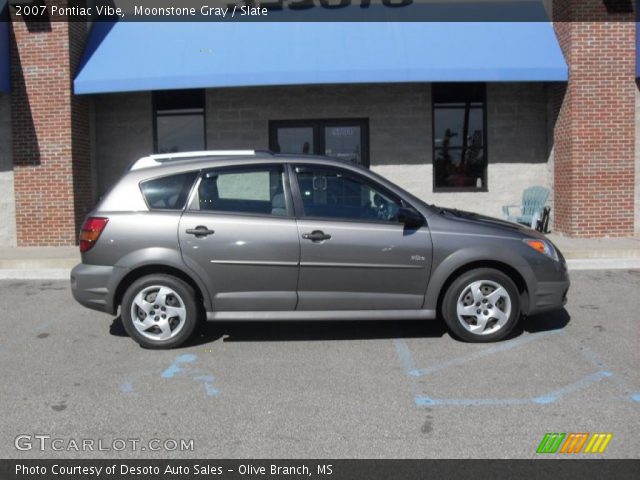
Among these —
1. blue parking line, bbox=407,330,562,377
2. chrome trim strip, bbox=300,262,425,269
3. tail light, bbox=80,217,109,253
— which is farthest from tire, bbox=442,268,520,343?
tail light, bbox=80,217,109,253

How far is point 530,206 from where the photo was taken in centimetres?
1268

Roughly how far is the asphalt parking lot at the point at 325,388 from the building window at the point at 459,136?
250 inches

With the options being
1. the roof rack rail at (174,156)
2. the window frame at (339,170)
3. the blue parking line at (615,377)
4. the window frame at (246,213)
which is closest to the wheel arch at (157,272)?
the window frame at (246,213)

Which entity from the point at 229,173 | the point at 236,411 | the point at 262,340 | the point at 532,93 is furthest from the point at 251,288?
the point at 532,93

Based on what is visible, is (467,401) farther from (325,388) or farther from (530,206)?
(530,206)

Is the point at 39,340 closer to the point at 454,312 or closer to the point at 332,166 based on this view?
the point at 332,166

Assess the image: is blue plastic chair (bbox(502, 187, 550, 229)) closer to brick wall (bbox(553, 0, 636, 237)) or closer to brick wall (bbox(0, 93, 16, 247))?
brick wall (bbox(553, 0, 636, 237))

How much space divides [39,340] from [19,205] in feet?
22.0

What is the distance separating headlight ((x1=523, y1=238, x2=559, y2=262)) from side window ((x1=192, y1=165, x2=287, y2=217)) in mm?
2267

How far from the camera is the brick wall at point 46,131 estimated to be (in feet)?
38.4

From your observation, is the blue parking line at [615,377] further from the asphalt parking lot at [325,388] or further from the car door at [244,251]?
the car door at [244,251]

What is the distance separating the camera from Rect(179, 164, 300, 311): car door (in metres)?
5.68
